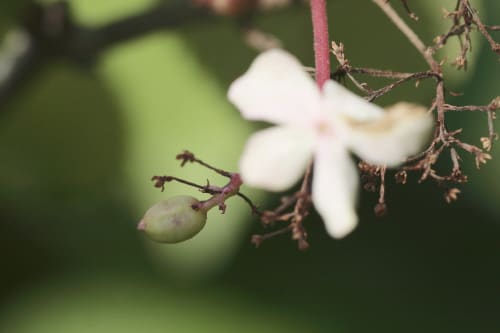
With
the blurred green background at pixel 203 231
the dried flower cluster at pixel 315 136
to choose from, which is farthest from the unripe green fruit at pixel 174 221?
the blurred green background at pixel 203 231

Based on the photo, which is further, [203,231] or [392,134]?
[203,231]

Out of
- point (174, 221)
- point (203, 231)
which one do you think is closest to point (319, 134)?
point (174, 221)

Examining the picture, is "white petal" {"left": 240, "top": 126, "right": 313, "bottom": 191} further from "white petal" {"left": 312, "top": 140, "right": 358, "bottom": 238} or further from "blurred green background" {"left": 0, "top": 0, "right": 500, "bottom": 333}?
"blurred green background" {"left": 0, "top": 0, "right": 500, "bottom": 333}

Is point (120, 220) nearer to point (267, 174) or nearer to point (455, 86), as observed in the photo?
point (455, 86)

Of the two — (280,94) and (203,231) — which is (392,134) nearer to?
(280,94)

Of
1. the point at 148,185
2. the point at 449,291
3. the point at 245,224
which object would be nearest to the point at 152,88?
the point at 148,185

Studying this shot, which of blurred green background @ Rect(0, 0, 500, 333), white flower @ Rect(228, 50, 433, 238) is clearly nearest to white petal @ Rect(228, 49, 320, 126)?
white flower @ Rect(228, 50, 433, 238)
